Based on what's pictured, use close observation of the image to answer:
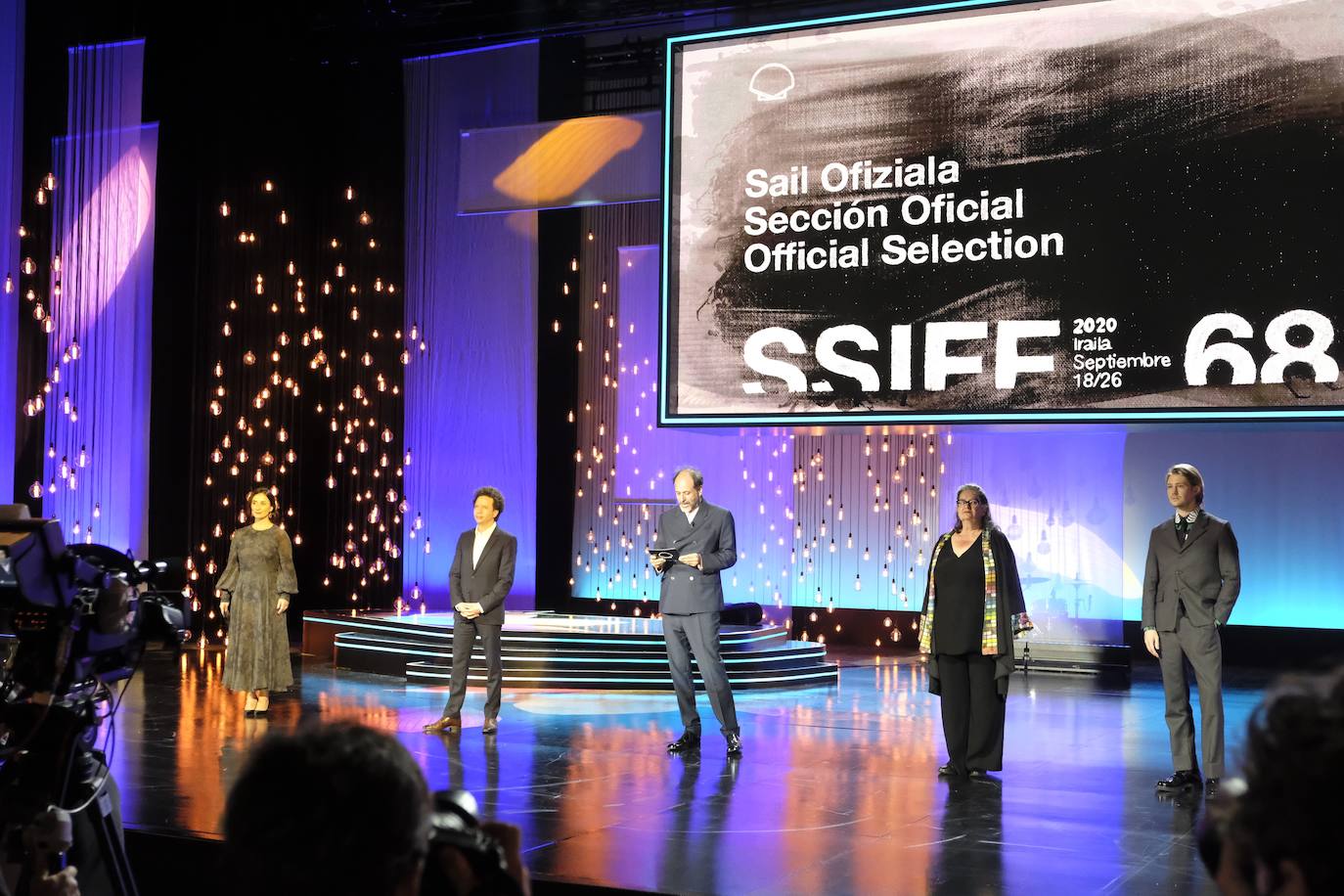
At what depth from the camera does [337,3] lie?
11.4 m

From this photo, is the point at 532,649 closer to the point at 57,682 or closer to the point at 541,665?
the point at 541,665

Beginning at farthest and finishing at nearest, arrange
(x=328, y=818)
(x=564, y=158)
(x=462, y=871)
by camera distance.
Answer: (x=564, y=158)
(x=462, y=871)
(x=328, y=818)

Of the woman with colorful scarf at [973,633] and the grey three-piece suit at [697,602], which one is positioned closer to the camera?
the woman with colorful scarf at [973,633]

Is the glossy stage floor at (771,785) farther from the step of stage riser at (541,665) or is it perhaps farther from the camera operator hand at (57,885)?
the camera operator hand at (57,885)

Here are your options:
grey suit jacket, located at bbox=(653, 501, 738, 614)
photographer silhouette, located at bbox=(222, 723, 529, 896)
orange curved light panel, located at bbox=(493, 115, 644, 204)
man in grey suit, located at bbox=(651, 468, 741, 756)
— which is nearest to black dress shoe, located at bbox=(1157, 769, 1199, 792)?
man in grey suit, located at bbox=(651, 468, 741, 756)

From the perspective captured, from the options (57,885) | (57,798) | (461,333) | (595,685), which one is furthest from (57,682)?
(461,333)

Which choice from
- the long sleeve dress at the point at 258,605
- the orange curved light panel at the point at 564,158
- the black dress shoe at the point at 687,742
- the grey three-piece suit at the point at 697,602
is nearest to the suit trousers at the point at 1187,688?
the grey three-piece suit at the point at 697,602

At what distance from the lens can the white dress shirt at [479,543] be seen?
7.39 m

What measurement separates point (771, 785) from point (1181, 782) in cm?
166

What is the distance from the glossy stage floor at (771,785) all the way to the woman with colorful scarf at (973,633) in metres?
0.21

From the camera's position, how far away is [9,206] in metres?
10.8

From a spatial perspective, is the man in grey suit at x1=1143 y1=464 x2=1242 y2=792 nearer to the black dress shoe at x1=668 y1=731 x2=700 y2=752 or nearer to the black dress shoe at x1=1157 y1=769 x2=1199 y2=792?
the black dress shoe at x1=1157 y1=769 x2=1199 y2=792

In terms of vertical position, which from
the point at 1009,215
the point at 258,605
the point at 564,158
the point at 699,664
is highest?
the point at 564,158

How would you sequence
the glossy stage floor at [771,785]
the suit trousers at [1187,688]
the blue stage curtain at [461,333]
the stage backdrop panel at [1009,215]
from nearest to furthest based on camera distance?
the glossy stage floor at [771,785]
the suit trousers at [1187,688]
the stage backdrop panel at [1009,215]
the blue stage curtain at [461,333]
